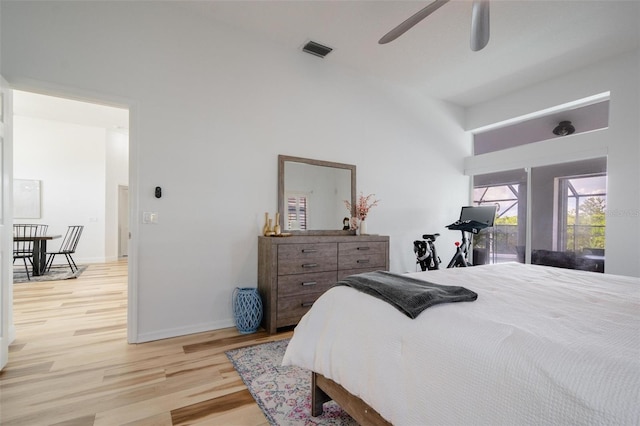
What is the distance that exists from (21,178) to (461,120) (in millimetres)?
8748

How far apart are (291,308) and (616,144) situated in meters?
4.10

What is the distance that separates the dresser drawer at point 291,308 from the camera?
281cm

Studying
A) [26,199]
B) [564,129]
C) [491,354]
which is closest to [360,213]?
[491,354]

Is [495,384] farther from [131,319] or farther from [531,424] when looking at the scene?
[131,319]

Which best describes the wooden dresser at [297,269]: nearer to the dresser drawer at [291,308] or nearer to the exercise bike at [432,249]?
the dresser drawer at [291,308]

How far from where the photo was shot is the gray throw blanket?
117 centimetres

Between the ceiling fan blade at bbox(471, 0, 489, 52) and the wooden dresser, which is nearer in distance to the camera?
the ceiling fan blade at bbox(471, 0, 489, 52)

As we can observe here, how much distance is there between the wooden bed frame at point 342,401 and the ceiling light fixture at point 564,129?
14.6 feet

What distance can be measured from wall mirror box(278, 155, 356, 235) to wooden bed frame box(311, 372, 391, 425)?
1885mm

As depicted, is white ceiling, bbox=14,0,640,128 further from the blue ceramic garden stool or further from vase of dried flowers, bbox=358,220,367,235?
the blue ceramic garden stool

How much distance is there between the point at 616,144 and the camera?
3424mm

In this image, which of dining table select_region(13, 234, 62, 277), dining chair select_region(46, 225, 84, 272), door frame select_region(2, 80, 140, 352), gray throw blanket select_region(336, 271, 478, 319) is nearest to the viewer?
gray throw blanket select_region(336, 271, 478, 319)

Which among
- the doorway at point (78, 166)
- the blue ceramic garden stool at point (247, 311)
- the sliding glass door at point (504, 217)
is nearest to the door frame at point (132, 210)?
the blue ceramic garden stool at point (247, 311)

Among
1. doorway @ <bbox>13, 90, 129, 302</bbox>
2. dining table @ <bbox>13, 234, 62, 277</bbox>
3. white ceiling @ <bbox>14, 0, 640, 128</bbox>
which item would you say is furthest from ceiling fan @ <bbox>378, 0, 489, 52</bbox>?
dining table @ <bbox>13, 234, 62, 277</bbox>
